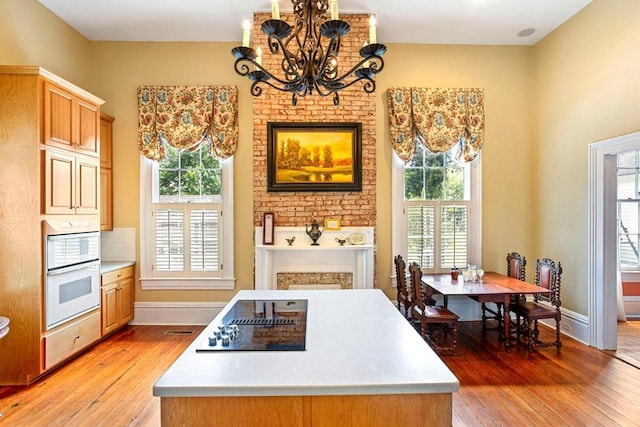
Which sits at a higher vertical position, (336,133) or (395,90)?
(395,90)

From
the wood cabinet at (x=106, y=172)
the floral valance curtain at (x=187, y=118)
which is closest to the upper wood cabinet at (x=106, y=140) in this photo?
the wood cabinet at (x=106, y=172)

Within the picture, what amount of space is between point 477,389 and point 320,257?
2261 millimetres

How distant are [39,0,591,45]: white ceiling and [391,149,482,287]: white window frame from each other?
1576 millimetres

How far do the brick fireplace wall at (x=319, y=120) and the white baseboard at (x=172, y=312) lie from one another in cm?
138

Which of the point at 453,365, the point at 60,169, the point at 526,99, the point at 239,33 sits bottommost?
the point at 453,365

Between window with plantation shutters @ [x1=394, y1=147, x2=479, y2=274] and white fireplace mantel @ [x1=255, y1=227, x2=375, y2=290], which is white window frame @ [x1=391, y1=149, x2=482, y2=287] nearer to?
window with plantation shutters @ [x1=394, y1=147, x2=479, y2=274]

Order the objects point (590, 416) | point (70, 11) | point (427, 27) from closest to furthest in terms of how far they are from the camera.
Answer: point (590, 416) → point (70, 11) → point (427, 27)

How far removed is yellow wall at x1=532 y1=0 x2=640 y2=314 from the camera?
356cm

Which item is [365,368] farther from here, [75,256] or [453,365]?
[75,256]

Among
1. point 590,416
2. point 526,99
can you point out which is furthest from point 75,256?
point 526,99

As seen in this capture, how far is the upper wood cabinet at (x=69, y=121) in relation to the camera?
3.28m

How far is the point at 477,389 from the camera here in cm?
303

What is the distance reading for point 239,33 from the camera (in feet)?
15.2

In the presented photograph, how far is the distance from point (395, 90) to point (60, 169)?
391cm
